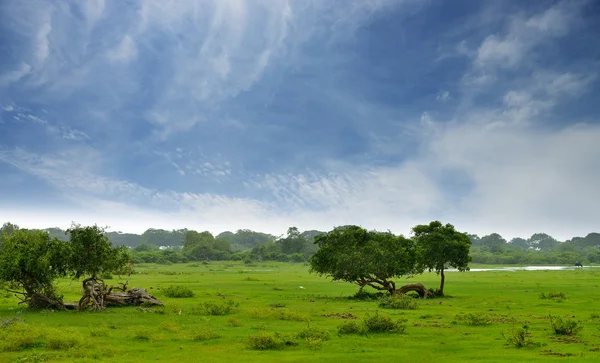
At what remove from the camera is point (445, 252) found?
53.3 m

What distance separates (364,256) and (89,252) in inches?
1093

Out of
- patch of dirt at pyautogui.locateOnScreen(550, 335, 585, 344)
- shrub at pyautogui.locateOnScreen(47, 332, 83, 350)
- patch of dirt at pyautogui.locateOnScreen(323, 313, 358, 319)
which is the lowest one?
shrub at pyautogui.locateOnScreen(47, 332, 83, 350)

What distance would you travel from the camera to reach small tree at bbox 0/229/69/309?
36.2 metres

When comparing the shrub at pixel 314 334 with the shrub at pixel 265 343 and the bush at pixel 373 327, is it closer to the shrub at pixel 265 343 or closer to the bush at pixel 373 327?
the shrub at pixel 265 343

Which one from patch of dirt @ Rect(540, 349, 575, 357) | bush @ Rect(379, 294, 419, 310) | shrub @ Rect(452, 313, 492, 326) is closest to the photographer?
patch of dirt @ Rect(540, 349, 575, 357)

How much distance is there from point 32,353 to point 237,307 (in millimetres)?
Answer: 20908

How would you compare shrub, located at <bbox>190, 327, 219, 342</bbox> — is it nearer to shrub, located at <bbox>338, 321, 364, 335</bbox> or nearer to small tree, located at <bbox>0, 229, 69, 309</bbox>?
shrub, located at <bbox>338, 321, 364, 335</bbox>

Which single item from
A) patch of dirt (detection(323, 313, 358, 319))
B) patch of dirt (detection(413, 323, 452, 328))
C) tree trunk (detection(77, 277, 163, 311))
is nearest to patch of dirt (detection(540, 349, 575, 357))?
patch of dirt (detection(413, 323, 452, 328))

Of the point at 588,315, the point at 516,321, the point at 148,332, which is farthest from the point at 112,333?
the point at 588,315

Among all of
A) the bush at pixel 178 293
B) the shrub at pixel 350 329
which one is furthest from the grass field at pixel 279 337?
the bush at pixel 178 293

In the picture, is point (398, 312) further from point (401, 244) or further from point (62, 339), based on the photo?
point (62, 339)

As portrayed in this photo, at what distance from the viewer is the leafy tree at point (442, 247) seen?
52.8 meters

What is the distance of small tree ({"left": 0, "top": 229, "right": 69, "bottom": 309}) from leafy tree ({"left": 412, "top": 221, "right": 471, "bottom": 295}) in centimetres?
3705

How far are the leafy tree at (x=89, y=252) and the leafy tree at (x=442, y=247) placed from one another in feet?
110
